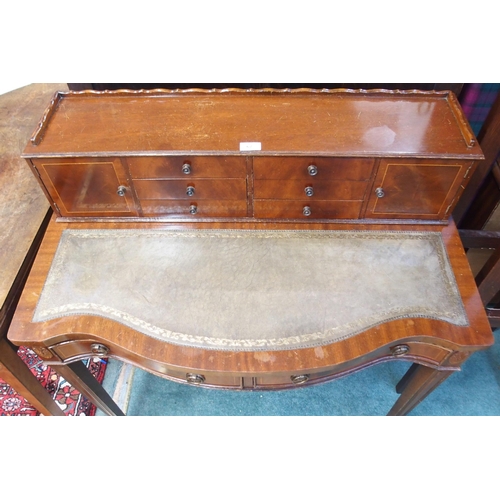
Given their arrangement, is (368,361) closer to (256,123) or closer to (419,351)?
(419,351)

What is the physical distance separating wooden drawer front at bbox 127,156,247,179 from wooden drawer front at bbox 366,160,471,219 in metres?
0.48

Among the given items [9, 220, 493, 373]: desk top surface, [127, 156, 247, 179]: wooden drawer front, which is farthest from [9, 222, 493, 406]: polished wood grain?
[127, 156, 247, 179]: wooden drawer front

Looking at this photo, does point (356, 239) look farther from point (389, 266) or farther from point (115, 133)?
point (115, 133)

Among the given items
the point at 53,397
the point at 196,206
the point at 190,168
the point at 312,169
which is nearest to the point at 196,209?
the point at 196,206

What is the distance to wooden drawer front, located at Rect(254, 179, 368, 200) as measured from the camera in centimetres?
143

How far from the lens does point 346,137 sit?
139 cm

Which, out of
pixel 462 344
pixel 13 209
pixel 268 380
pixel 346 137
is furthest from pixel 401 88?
pixel 13 209

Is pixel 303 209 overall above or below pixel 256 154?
below

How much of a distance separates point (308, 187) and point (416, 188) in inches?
14.8

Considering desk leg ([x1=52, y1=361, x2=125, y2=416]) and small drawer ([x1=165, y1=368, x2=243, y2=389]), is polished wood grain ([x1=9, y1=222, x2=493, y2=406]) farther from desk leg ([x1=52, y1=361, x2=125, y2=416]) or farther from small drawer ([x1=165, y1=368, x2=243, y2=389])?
desk leg ([x1=52, y1=361, x2=125, y2=416])

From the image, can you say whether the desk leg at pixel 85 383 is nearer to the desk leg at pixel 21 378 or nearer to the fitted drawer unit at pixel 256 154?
the desk leg at pixel 21 378

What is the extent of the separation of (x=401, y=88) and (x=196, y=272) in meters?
1.09

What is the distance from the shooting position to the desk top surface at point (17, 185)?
5.02ft

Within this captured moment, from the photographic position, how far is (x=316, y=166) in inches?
54.3
